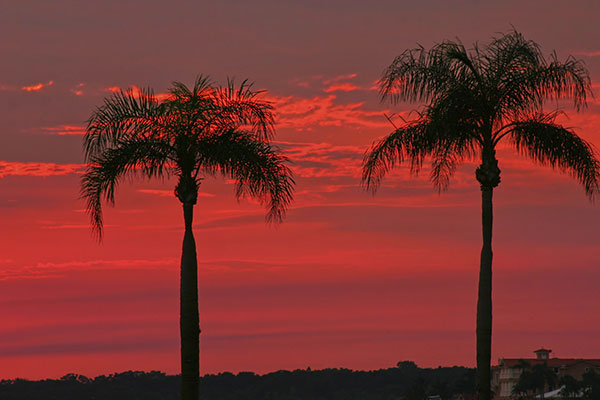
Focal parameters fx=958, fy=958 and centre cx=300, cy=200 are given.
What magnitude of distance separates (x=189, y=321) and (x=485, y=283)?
8.75m

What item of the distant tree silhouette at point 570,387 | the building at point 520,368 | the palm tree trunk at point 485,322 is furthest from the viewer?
the building at point 520,368

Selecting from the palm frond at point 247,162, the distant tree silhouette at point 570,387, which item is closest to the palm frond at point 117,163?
the palm frond at point 247,162

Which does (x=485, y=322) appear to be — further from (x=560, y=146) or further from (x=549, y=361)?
(x=549, y=361)

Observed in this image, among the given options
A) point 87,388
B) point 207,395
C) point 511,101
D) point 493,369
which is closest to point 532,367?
point 493,369

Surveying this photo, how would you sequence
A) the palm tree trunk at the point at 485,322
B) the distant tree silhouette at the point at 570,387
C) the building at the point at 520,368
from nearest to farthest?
the palm tree trunk at the point at 485,322 → the distant tree silhouette at the point at 570,387 → the building at the point at 520,368

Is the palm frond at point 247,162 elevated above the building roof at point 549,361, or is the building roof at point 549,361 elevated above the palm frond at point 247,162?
the palm frond at point 247,162

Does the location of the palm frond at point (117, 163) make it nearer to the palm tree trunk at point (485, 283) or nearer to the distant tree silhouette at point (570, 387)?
the palm tree trunk at point (485, 283)

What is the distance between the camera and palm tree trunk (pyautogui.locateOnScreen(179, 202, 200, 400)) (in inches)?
1099

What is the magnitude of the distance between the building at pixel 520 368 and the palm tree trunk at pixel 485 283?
510 ft

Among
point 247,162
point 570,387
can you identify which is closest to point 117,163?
point 247,162

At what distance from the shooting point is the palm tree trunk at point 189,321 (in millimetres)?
27906

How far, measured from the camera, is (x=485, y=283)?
28.1 metres

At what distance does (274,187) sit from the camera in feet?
97.7

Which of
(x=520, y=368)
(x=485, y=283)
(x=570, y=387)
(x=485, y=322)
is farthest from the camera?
(x=520, y=368)
